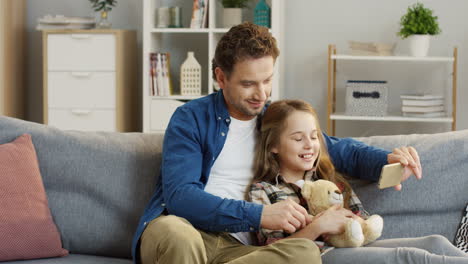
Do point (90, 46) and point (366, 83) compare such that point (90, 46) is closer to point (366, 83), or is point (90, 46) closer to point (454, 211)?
point (366, 83)

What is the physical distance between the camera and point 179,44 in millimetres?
4672

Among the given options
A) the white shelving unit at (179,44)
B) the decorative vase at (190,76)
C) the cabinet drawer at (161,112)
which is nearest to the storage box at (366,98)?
the white shelving unit at (179,44)

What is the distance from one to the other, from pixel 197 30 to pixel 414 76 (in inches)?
55.9

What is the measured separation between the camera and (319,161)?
2.03 m

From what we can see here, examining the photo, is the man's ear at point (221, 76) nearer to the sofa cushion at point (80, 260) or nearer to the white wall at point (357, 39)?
the sofa cushion at point (80, 260)

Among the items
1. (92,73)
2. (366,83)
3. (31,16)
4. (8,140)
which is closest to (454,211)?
(8,140)

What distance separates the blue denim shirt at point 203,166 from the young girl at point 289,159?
0.25 ft

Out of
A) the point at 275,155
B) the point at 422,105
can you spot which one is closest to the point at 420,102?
the point at 422,105

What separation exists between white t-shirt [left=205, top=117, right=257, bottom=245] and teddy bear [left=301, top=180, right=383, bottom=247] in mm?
205

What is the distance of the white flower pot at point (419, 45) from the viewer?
4020mm

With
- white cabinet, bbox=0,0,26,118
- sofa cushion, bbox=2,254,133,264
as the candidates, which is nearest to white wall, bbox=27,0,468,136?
white cabinet, bbox=0,0,26,118

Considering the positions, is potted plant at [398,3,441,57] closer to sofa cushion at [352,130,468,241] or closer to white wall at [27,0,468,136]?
white wall at [27,0,468,136]

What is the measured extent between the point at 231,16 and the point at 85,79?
3.34 ft

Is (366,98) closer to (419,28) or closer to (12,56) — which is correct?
(419,28)
